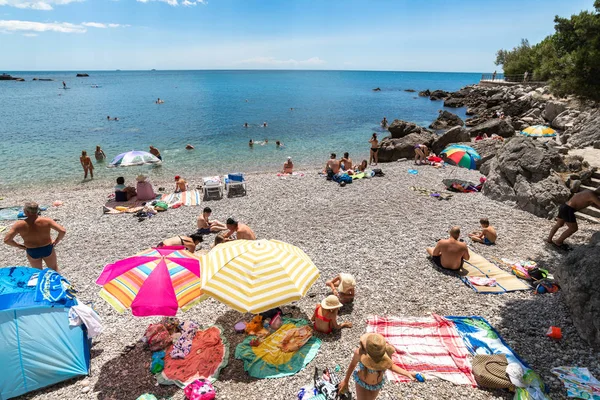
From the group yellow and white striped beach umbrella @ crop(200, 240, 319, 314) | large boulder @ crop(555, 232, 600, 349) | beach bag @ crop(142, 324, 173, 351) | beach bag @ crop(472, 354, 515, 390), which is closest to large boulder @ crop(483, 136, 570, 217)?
large boulder @ crop(555, 232, 600, 349)

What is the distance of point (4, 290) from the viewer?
4.96 m

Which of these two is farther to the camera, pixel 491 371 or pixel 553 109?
pixel 553 109

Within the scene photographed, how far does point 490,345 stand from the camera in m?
5.51

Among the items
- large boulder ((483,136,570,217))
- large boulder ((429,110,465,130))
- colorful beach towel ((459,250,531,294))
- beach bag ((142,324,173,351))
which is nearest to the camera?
beach bag ((142,324,173,351))

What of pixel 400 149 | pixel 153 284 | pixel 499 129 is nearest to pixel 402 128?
pixel 499 129

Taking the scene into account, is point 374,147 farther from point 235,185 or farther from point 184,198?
point 184,198

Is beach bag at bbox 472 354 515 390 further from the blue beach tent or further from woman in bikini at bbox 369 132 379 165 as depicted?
woman in bikini at bbox 369 132 379 165

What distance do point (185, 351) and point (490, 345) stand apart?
5.30 m

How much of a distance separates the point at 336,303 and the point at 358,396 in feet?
6.07

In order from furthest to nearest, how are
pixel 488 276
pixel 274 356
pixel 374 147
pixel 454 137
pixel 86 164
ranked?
pixel 454 137, pixel 374 147, pixel 86 164, pixel 488 276, pixel 274 356

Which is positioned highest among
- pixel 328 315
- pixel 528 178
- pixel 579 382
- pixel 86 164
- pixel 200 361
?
pixel 528 178

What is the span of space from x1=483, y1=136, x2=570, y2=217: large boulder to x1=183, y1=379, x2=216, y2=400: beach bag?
11.6 metres

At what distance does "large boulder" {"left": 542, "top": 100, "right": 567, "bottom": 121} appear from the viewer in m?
26.2

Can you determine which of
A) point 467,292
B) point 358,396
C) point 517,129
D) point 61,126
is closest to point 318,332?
point 358,396
